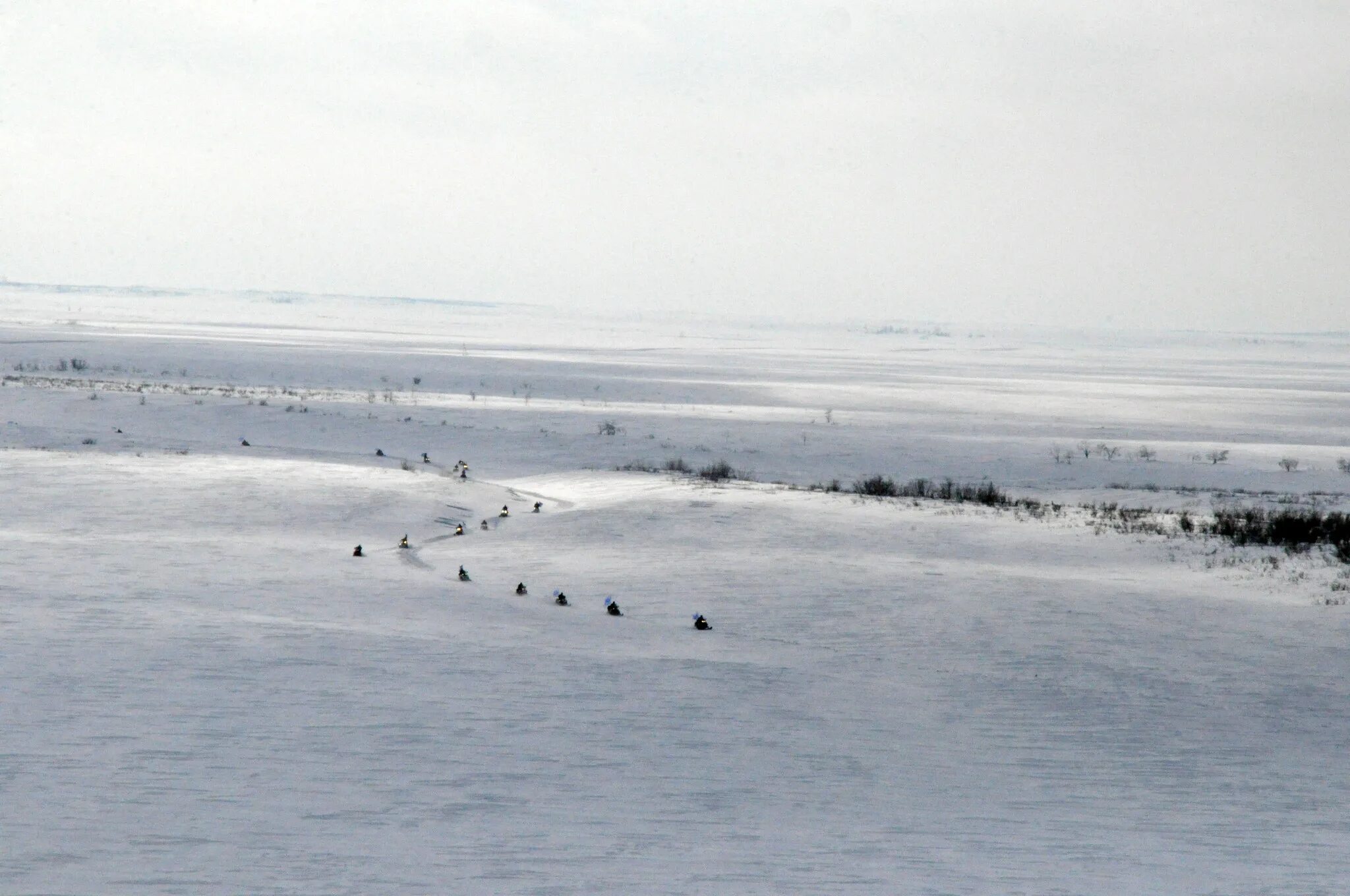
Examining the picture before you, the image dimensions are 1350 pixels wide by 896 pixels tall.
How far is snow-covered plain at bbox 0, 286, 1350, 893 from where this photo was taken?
21.4 ft

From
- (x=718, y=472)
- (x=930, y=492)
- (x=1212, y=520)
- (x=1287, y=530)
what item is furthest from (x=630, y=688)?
(x=718, y=472)

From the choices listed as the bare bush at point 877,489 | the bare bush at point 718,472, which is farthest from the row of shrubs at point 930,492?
the bare bush at point 718,472

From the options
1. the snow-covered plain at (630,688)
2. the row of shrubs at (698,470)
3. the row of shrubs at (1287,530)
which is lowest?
the snow-covered plain at (630,688)

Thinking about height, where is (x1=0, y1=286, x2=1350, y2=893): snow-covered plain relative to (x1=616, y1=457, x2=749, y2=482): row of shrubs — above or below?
below

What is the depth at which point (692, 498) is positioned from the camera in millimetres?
18297

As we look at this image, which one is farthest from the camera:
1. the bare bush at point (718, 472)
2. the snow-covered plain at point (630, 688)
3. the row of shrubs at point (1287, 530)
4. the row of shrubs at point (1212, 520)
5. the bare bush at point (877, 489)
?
the bare bush at point (718, 472)

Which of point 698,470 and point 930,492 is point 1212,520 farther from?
point 698,470

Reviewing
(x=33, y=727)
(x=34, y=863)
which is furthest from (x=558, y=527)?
(x=34, y=863)

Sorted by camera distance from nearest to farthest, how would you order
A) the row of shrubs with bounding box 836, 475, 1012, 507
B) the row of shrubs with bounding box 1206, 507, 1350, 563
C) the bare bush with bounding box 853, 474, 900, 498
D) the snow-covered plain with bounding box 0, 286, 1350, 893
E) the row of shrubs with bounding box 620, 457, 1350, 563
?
the snow-covered plain with bounding box 0, 286, 1350, 893 < the row of shrubs with bounding box 1206, 507, 1350, 563 < the row of shrubs with bounding box 620, 457, 1350, 563 < the row of shrubs with bounding box 836, 475, 1012, 507 < the bare bush with bounding box 853, 474, 900, 498

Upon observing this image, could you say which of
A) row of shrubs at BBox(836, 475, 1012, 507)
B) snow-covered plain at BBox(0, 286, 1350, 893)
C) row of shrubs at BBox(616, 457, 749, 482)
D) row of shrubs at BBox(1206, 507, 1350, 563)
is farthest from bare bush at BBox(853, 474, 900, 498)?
row of shrubs at BBox(1206, 507, 1350, 563)

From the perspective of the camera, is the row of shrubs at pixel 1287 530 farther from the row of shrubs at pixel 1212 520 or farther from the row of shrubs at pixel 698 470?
the row of shrubs at pixel 698 470

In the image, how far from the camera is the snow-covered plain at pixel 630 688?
257 inches

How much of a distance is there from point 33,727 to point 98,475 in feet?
39.9

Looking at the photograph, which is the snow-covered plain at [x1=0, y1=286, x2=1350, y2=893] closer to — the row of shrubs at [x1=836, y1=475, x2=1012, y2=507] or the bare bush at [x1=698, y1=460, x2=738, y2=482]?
the bare bush at [x1=698, y1=460, x2=738, y2=482]
